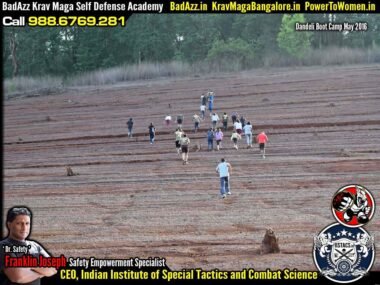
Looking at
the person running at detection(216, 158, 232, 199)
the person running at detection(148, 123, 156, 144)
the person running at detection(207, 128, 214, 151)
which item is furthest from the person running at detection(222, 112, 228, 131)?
the person running at detection(216, 158, 232, 199)

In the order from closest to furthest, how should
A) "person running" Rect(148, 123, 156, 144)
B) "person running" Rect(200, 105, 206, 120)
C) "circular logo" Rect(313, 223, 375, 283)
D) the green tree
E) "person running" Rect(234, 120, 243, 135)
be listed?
"circular logo" Rect(313, 223, 375, 283) < "person running" Rect(234, 120, 243, 135) < "person running" Rect(148, 123, 156, 144) < "person running" Rect(200, 105, 206, 120) < the green tree

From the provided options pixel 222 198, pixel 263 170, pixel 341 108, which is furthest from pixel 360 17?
pixel 222 198

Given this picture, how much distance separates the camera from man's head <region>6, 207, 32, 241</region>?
11.9 meters

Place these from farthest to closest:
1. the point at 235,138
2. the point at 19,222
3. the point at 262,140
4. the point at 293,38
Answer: the point at 293,38 → the point at 235,138 → the point at 262,140 → the point at 19,222

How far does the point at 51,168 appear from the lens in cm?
3122

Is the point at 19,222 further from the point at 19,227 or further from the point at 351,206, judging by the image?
the point at 351,206

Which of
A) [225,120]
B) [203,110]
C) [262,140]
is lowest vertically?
[262,140]

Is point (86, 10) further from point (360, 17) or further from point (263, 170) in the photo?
point (360, 17)

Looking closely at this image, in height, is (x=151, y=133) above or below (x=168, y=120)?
below

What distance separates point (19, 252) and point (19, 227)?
19.0 inches

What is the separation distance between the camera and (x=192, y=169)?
28.2 meters

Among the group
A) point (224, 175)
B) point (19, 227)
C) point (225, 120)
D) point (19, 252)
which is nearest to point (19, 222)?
point (19, 227)

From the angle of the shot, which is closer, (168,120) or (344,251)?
(344,251)

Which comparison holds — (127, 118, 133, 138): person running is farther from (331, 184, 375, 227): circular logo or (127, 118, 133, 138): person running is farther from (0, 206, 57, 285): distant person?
(0, 206, 57, 285): distant person
